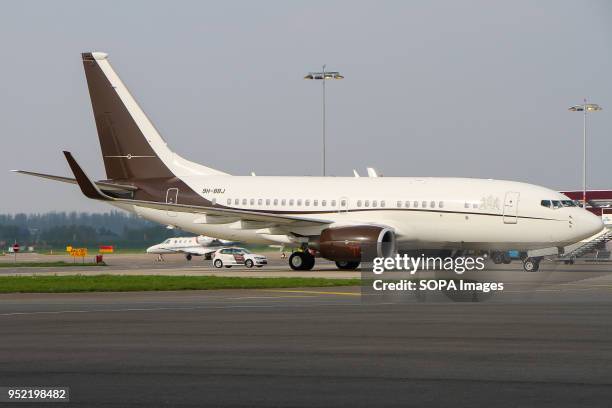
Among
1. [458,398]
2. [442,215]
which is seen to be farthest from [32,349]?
[442,215]

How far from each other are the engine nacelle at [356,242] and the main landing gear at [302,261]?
13.4 ft

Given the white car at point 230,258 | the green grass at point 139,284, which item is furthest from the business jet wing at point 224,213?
the white car at point 230,258

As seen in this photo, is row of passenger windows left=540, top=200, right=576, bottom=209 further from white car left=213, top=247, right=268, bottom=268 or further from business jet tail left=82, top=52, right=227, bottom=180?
white car left=213, top=247, right=268, bottom=268

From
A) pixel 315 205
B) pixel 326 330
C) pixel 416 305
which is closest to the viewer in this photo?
pixel 326 330

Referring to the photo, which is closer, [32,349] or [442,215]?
[32,349]

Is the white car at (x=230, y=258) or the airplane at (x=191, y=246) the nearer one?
the white car at (x=230, y=258)

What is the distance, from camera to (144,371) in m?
14.4

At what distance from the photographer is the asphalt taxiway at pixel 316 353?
1234 centimetres

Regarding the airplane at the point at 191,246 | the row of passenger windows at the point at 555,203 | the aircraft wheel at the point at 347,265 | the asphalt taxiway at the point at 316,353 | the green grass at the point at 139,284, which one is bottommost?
the asphalt taxiway at the point at 316,353

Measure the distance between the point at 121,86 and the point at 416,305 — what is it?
112 ft

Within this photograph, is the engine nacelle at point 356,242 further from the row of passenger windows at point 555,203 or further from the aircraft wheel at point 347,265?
the row of passenger windows at point 555,203

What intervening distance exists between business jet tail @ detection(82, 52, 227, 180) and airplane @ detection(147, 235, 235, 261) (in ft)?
111

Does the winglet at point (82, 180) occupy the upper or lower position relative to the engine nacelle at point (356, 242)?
upper

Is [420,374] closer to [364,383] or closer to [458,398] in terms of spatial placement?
[364,383]
